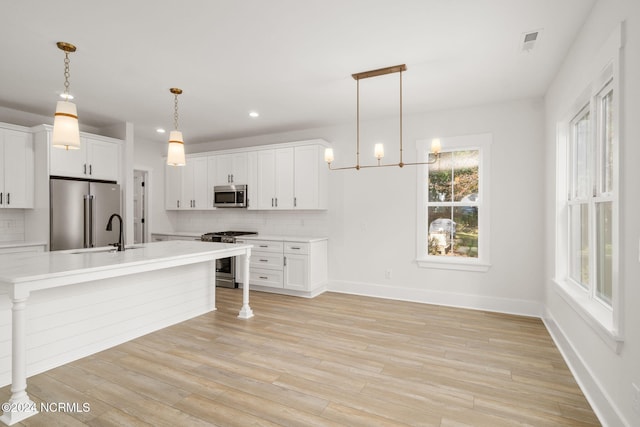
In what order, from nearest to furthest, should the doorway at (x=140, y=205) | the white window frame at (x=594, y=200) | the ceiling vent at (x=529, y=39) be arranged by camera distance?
the white window frame at (x=594, y=200) < the ceiling vent at (x=529, y=39) < the doorway at (x=140, y=205)

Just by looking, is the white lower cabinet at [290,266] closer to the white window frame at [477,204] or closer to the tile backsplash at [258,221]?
the tile backsplash at [258,221]

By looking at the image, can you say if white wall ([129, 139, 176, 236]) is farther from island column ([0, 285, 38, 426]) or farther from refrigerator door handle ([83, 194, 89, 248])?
island column ([0, 285, 38, 426])

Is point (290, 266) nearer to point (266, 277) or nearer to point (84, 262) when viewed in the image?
point (266, 277)

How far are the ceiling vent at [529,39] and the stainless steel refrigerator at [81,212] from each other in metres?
5.33

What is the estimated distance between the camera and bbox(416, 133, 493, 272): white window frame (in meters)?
4.31

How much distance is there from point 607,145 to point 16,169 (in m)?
6.12

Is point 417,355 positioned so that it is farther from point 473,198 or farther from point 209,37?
point 209,37

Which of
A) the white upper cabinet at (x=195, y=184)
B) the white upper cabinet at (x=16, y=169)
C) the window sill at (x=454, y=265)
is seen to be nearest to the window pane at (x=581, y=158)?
the window sill at (x=454, y=265)

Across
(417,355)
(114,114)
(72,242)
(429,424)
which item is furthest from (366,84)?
(72,242)

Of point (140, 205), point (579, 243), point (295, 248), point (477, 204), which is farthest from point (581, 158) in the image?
point (140, 205)

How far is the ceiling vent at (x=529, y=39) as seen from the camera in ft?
8.59

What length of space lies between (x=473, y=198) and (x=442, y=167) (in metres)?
0.58

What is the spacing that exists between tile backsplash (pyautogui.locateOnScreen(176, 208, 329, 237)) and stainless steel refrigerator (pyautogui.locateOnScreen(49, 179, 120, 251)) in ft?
5.54

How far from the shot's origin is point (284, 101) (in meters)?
4.24
